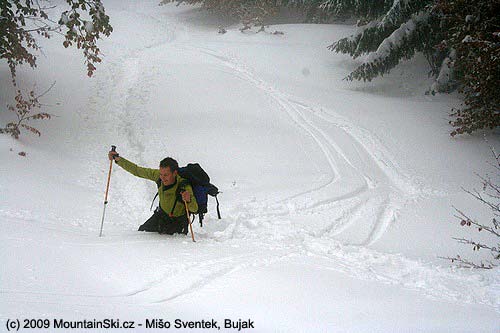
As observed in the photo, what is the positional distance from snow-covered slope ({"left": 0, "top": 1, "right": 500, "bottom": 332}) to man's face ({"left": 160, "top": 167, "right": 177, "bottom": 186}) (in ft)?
2.86

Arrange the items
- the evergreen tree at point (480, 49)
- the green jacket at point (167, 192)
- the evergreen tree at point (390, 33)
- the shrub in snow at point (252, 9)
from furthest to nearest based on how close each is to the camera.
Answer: the shrub in snow at point (252, 9) → the evergreen tree at point (390, 33) → the evergreen tree at point (480, 49) → the green jacket at point (167, 192)

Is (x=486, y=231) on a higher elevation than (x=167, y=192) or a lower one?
lower

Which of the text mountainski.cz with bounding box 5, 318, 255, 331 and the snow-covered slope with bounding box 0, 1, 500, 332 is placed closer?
the text mountainski.cz with bounding box 5, 318, 255, 331

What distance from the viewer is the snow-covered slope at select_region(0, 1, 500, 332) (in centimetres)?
396

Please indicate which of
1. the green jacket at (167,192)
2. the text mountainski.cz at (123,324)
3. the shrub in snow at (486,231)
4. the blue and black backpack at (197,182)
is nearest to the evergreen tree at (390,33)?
the shrub in snow at (486,231)

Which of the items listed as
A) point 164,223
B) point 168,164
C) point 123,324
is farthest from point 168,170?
point 123,324

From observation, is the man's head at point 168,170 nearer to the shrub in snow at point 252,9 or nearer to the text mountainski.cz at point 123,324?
the text mountainski.cz at point 123,324

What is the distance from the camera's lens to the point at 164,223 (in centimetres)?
644

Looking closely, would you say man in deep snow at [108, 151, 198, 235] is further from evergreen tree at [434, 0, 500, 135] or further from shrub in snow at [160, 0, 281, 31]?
shrub in snow at [160, 0, 281, 31]

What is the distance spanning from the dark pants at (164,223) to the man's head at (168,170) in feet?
2.03

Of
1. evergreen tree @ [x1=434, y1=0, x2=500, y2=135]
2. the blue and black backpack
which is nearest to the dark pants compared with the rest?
the blue and black backpack

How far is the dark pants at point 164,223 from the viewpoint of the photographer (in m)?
6.42

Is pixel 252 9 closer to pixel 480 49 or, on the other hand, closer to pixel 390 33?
pixel 390 33

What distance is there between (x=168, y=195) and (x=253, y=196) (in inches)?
113
